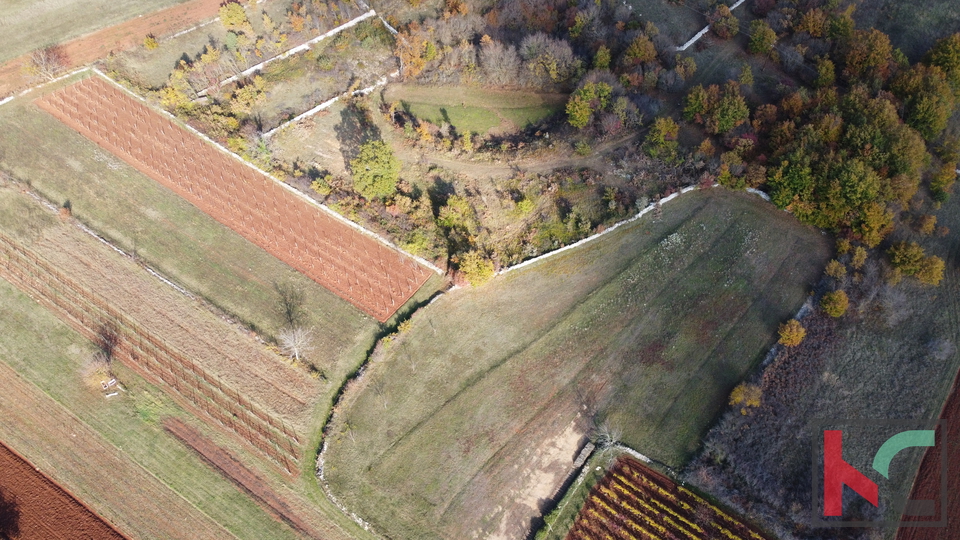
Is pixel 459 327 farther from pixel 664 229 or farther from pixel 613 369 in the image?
pixel 664 229

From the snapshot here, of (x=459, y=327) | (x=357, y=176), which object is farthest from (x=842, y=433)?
(x=357, y=176)

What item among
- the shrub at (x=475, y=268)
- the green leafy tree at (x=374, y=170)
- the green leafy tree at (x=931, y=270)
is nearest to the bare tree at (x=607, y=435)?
the shrub at (x=475, y=268)

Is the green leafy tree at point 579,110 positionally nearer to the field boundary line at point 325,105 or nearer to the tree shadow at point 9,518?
the field boundary line at point 325,105

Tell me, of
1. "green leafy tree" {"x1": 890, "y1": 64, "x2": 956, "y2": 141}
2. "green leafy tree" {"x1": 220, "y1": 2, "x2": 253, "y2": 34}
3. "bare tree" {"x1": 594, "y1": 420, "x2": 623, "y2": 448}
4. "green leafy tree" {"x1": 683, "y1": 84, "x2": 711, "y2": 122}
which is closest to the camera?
"bare tree" {"x1": 594, "y1": 420, "x2": 623, "y2": 448}

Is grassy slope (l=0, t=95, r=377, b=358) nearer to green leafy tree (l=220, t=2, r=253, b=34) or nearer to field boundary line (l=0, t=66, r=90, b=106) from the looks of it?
field boundary line (l=0, t=66, r=90, b=106)

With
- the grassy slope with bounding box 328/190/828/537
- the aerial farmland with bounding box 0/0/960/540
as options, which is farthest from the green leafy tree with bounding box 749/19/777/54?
the grassy slope with bounding box 328/190/828/537

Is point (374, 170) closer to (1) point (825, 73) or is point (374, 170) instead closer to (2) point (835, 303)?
(2) point (835, 303)
